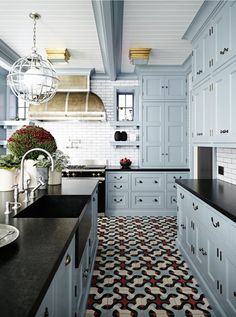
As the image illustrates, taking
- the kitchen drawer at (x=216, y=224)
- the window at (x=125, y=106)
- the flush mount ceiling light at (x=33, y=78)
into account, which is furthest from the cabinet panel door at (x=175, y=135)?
the kitchen drawer at (x=216, y=224)

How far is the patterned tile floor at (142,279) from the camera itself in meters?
2.21

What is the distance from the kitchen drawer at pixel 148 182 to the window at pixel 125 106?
53.8 inches

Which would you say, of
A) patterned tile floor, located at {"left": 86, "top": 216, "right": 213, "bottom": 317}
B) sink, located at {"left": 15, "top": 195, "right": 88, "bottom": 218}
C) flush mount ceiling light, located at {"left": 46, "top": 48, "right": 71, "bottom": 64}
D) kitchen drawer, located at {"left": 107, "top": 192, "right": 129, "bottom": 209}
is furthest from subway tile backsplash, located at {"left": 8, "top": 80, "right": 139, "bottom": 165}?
sink, located at {"left": 15, "top": 195, "right": 88, "bottom": 218}

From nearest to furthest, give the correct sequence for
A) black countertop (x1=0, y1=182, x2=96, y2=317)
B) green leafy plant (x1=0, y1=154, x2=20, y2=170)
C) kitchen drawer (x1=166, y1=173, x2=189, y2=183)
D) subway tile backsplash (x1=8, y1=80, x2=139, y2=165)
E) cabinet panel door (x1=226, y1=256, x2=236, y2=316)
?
black countertop (x1=0, y1=182, x2=96, y2=317) < cabinet panel door (x1=226, y1=256, x2=236, y2=316) < green leafy plant (x1=0, y1=154, x2=20, y2=170) < kitchen drawer (x1=166, y1=173, x2=189, y2=183) < subway tile backsplash (x1=8, y1=80, x2=139, y2=165)

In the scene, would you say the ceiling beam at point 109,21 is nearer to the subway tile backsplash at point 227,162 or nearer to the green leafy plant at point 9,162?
the green leafy plant at point 9,162

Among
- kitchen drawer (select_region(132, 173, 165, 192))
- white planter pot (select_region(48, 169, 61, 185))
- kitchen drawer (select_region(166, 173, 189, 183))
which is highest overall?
white planter pot (select_region(48, 169, 61, 185))

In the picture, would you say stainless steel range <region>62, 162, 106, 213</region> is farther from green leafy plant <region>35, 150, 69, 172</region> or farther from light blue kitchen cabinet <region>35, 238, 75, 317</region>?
light blue kitchen cabinet <region>35, 238, 75, 317</region>

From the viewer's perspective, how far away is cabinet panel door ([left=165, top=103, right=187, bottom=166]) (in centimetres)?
530

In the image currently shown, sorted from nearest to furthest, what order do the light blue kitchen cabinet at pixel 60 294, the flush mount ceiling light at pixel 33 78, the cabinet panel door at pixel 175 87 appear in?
the light blue kitchen cabinet at pixel 60 294, the flush mount ceiling light at pixel 33 78, the cabinet panel door at pixel 175 87

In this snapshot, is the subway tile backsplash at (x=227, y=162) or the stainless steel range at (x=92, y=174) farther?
the stainless steel range at (x=92, y=174)

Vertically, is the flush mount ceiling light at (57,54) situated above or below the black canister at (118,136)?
above

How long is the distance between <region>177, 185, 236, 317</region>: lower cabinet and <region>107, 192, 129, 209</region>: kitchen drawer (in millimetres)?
2098

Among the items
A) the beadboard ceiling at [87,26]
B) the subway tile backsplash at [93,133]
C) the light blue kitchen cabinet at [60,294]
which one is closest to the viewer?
the light blue kitchen cabinet at [60,294]

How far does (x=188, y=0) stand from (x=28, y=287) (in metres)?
3.03
